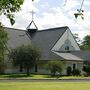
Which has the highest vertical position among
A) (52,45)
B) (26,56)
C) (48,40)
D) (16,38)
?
(16,38)

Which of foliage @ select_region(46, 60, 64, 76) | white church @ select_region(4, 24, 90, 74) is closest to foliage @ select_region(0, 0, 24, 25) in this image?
foliage @ select_region(46, 60, 64, 76)

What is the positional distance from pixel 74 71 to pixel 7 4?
46596mm

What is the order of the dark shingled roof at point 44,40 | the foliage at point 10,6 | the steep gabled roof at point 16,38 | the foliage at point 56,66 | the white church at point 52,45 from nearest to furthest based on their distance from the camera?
the foliage at point 10,6 → the foliage at point 56,66 → the white church at point 52,45 → the dark shingled roof at point 44,40 → the steep gabled roof at point 16,38

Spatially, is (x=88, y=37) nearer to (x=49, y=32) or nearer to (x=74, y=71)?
(x=49, y=32)

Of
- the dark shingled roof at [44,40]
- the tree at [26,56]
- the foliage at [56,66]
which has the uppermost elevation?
the dark shingled roof at [44,40]

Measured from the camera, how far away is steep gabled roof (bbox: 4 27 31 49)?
70125mm

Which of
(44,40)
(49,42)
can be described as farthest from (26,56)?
(44,40)

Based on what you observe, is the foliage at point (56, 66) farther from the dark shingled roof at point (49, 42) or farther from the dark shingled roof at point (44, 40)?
the dark shingled roof at point (44, 40)

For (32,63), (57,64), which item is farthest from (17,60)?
(57,64)

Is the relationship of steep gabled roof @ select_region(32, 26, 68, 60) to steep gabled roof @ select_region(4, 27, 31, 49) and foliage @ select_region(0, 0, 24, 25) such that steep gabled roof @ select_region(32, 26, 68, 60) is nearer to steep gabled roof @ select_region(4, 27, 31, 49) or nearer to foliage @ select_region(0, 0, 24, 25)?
steep gabled roof @ select_region(4, 27, 31, 49)

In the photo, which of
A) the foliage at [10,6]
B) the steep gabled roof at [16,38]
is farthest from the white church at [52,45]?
the foliage at [10,6]

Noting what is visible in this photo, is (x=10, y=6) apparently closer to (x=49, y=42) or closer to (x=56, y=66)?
(x=56, y=66)

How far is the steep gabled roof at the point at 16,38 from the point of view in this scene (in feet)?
230

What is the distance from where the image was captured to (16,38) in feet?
236
